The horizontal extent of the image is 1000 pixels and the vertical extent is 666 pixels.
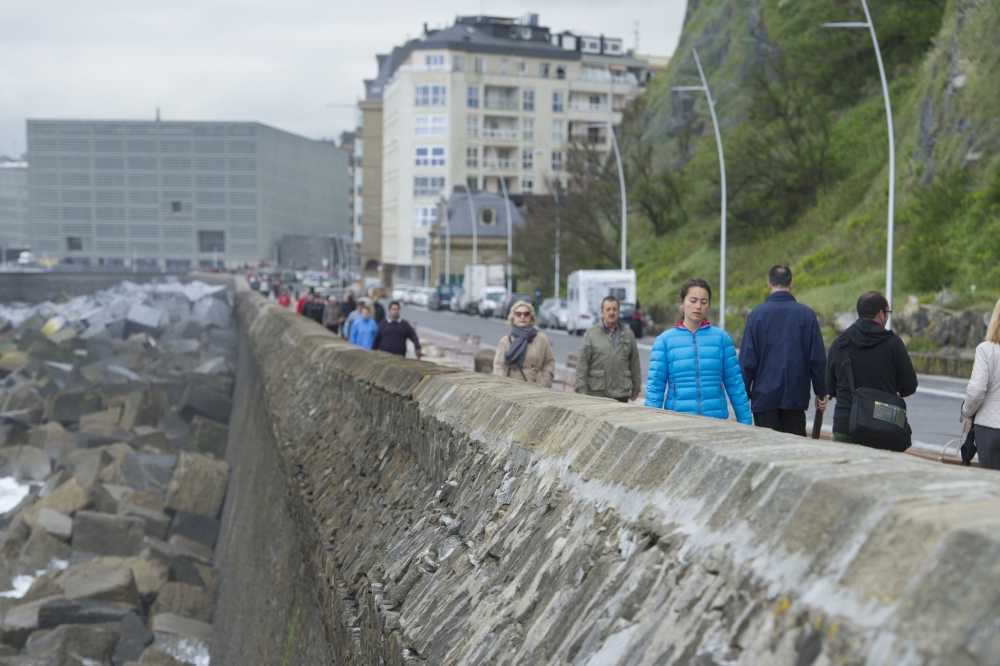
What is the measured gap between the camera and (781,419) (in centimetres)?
750

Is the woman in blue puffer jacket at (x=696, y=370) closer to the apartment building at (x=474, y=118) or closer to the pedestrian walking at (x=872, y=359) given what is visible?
the pedestrian walking at (x=872, y=359)

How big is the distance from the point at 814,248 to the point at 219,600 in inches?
1158

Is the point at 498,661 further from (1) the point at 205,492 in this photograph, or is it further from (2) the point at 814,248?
(2) the point at 814,248

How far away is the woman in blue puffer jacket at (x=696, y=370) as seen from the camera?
21.3ft

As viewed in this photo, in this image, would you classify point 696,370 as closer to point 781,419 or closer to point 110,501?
point 781,419

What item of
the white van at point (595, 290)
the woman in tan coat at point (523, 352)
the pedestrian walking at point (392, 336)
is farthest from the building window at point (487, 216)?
the woman in tan coat at point (523, 352)

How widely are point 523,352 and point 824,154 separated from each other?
120 ft

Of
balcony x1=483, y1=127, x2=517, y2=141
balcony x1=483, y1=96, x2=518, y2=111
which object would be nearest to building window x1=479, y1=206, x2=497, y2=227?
balcony x1=483, y1=127, x2=517, y2=141

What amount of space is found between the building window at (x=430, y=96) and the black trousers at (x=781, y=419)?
101m

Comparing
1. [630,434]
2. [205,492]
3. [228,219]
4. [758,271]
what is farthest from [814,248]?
[228,219]

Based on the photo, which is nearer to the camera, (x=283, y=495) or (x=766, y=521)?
(x=766, y=521)

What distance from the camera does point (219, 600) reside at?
13977 mm

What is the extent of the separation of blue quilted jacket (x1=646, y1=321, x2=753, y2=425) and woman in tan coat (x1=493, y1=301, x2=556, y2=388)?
324cm

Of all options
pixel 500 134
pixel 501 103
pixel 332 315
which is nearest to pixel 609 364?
pixel 332 315
